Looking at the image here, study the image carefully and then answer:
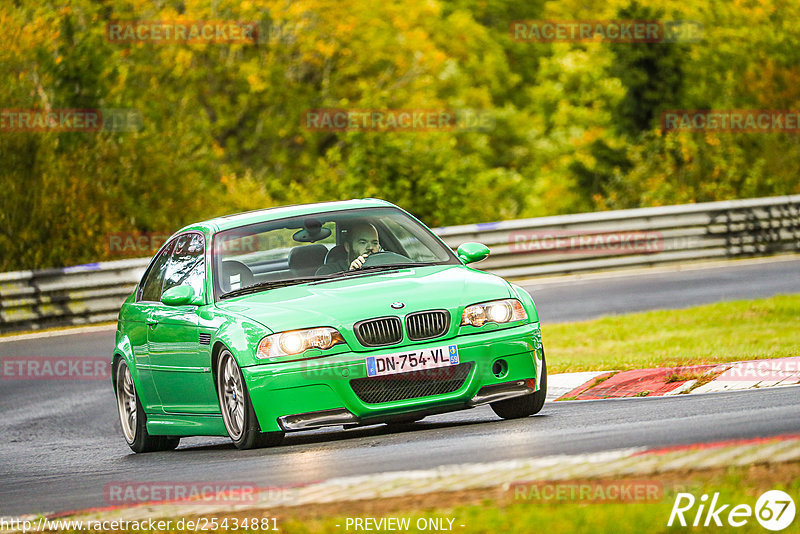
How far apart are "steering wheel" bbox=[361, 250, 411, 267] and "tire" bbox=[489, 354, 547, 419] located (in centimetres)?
119

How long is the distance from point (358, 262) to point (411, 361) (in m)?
1.41

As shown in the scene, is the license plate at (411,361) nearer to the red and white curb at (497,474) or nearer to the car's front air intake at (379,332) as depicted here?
the car's front air intake at (379,332)

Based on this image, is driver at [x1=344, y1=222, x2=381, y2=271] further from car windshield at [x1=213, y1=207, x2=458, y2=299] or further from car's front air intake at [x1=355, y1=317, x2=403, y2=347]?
car's front air intake at [x1=355, y1=317, x2=403, y2=347]

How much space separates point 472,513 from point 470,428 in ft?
11.8

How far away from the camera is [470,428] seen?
919 centimetres

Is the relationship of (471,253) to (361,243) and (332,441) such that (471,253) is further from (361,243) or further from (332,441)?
(332,441)

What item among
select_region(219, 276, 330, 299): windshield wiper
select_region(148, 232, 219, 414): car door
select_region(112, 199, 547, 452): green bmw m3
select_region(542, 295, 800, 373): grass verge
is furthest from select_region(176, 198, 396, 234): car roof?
select_region(542, 295, 800, 373): grass verge

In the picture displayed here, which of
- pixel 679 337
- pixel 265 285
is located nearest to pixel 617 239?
pixel 679 337

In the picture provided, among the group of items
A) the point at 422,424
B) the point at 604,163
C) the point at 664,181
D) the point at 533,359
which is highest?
the point at 533,359

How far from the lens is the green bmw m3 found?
8.59 metres

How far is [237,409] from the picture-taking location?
9.05m

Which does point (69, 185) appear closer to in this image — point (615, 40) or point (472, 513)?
point (472, 513)

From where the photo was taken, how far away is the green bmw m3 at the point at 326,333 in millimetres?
8586

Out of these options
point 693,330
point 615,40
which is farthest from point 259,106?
point 693,330
